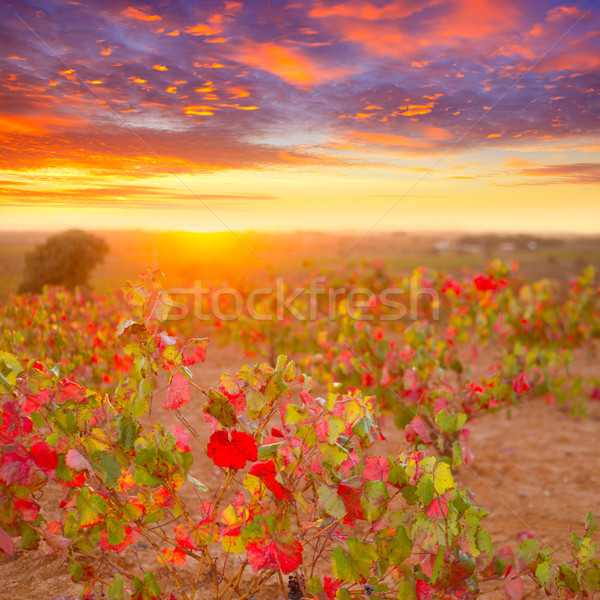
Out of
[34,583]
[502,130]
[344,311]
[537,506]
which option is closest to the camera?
[34,583]

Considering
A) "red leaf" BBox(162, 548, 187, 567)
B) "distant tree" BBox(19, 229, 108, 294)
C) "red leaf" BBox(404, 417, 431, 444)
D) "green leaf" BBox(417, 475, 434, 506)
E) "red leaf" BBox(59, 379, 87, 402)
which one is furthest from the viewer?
"distant tree" BBox(19, 229, 108, 294)

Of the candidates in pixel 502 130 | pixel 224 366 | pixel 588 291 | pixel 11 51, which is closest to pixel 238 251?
pixel 224 366

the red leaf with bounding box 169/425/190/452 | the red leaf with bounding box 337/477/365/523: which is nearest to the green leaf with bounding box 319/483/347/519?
the red leaf with bounding box 337/477/365/523

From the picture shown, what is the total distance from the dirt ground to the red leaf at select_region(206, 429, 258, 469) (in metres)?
0.99

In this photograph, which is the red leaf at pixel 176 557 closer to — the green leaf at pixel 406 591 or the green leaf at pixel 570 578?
the green leaf at pixel 406 591

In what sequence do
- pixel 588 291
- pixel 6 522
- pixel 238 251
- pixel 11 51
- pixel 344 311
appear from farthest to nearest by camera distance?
1. pixel 588 291
2. pixel 238 251
3. pixel 344 311
4. pixel 11 51
5. pixel 6 522

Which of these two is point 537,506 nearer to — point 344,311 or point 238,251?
point 344,311

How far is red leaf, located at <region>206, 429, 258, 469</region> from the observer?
1519 mm

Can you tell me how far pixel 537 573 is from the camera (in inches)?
65.1

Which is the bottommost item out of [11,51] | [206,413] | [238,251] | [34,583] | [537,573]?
[34,583]

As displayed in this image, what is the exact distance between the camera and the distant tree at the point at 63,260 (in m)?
3.79

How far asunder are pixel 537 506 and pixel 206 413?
330 centimetres

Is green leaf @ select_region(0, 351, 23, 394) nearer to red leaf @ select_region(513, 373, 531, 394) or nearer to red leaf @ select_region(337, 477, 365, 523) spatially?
red leaf @ select_region(337, 477, 365, 523)

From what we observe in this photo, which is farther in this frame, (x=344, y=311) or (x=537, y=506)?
(x=344, y=311)
